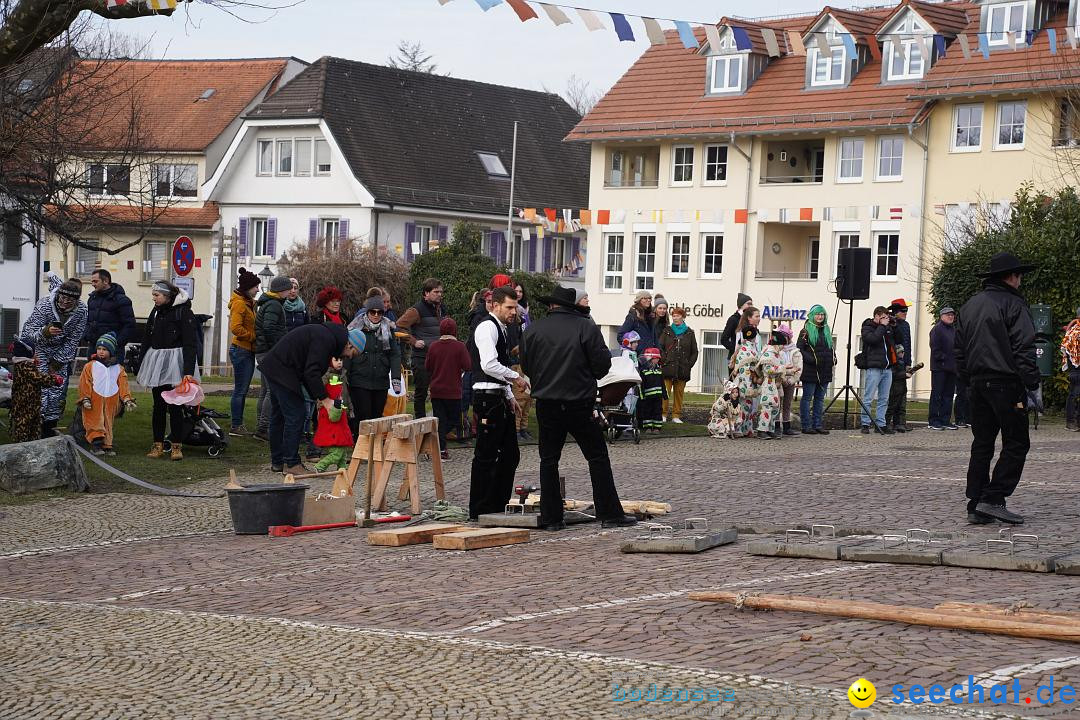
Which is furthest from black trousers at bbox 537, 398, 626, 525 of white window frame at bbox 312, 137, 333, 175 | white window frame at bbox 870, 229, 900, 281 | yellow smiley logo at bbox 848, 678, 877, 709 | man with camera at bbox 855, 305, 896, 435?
white window frame at bbox 312, 137, 333, 175

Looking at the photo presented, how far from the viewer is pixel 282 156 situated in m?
60.6

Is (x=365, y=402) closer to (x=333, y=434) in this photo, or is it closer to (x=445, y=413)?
(x=445, y=413)

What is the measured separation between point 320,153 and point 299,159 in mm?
1038

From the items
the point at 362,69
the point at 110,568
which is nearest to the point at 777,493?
the point at 110,568

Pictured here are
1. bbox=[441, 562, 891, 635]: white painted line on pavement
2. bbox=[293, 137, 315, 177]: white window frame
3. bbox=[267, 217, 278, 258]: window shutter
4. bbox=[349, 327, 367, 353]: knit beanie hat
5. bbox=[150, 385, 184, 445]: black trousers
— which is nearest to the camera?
bbox=[441, 562, 891, 635]: white painted line on pavement

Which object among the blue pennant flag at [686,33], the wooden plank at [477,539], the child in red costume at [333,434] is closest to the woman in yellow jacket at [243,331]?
the child in red costume at [333,434]

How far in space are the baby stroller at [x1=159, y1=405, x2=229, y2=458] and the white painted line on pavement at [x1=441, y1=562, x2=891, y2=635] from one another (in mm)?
9270

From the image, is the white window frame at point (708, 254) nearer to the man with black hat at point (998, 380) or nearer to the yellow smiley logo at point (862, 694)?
the man with black hat at point (998, 380)

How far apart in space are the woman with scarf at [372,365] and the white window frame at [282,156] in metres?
43.7

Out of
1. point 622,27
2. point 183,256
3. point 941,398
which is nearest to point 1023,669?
point 622,27

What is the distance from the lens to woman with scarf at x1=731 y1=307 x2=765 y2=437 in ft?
73.2

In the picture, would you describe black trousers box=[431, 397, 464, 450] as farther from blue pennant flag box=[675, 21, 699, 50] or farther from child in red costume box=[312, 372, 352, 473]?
blue pennant flag box=[675, 21, 699, 50]

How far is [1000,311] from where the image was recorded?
12.2m

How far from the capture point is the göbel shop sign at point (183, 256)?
82.4ft
